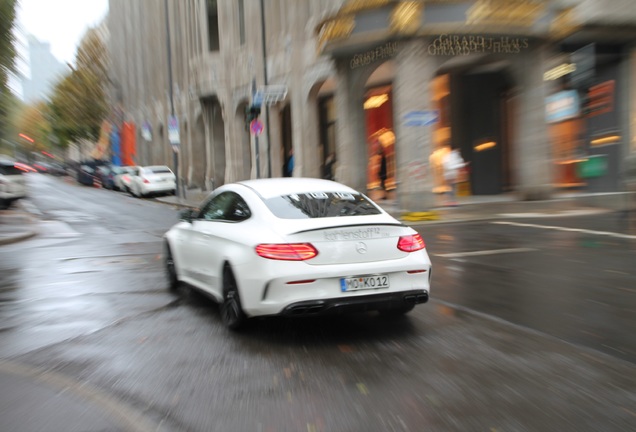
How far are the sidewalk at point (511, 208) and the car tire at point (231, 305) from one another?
10.5m

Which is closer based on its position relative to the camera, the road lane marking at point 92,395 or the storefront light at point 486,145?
the road lane marking at point 92,395

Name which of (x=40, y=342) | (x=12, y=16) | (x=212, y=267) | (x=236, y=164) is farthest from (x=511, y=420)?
(x=236, y=164)

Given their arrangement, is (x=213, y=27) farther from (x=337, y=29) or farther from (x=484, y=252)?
(x=484, y=252)

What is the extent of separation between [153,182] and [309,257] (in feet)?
95.9

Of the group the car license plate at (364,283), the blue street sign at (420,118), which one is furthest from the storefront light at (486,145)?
the car license plate at (364,283)

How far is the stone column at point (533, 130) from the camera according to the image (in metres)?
19.6

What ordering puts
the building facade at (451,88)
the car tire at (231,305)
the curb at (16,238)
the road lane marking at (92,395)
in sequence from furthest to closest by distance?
1. the building facade at (451,88)
2. the curb at (16,238)
3. the car tire at (231,305)
4. the road lane marking at (92,395)

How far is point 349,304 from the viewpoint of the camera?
5.30 metres

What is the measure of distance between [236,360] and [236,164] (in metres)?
29.1

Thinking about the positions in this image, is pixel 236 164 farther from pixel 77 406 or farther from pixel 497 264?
pixel 77 406

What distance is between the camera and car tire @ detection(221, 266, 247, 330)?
18.5 feet

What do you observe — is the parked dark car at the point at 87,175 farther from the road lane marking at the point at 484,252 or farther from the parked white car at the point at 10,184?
the road lane marking at the point at 484,252

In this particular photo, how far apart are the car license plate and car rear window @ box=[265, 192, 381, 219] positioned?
2.37ft

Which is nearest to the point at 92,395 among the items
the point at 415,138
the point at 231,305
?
the point at 231,305
